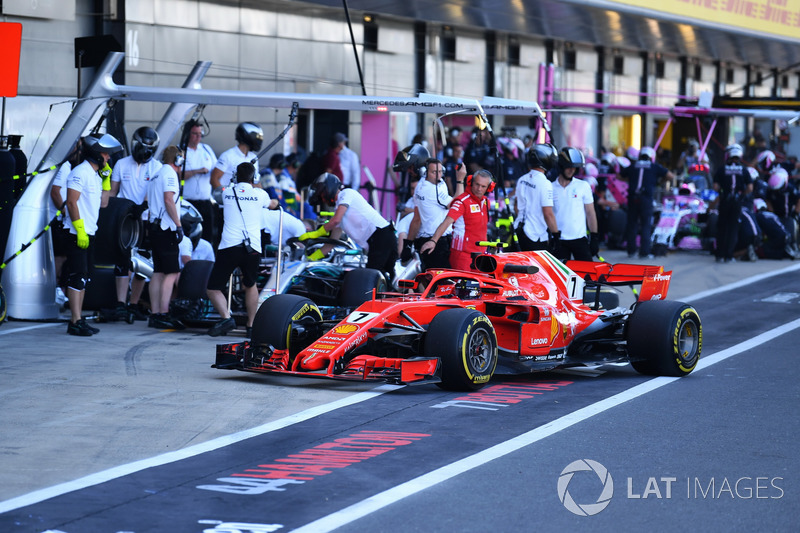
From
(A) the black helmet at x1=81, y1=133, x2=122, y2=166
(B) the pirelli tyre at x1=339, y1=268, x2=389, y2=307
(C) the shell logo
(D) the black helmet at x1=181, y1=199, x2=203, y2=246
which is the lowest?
(C) the shell logo

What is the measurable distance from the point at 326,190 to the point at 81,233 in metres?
2.51

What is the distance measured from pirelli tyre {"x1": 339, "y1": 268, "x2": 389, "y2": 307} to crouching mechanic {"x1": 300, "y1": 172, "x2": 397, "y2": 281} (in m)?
0.69

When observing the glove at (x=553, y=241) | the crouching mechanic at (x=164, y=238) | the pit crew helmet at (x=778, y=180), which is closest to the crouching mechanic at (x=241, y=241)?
the crouching mechanic at (x=164, y=238)

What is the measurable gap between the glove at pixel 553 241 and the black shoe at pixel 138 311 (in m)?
4.55

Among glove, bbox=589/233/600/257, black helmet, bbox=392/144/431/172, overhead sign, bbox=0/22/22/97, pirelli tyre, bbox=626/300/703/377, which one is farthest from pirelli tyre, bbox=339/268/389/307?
overhead sign, bbox=0/22/22/97

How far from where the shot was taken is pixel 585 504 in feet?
20.4

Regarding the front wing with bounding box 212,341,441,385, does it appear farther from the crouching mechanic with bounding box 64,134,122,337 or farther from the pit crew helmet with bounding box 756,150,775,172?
the pit crew helmet with bounding box 756,150,775,172

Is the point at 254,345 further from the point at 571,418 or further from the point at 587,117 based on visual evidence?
the point at 587,117

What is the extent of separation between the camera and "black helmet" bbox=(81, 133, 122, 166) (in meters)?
12.2

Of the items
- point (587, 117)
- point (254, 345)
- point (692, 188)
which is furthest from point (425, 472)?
point (587, 117)

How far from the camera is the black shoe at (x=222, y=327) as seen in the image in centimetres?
1215

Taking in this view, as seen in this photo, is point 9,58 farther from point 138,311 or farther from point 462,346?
point 462,346

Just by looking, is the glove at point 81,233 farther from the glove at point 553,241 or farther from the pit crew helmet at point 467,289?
the glove at point 553,241

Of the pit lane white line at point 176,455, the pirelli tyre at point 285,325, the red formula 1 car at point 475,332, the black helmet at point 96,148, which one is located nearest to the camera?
the pit lane white line at point 176,455
